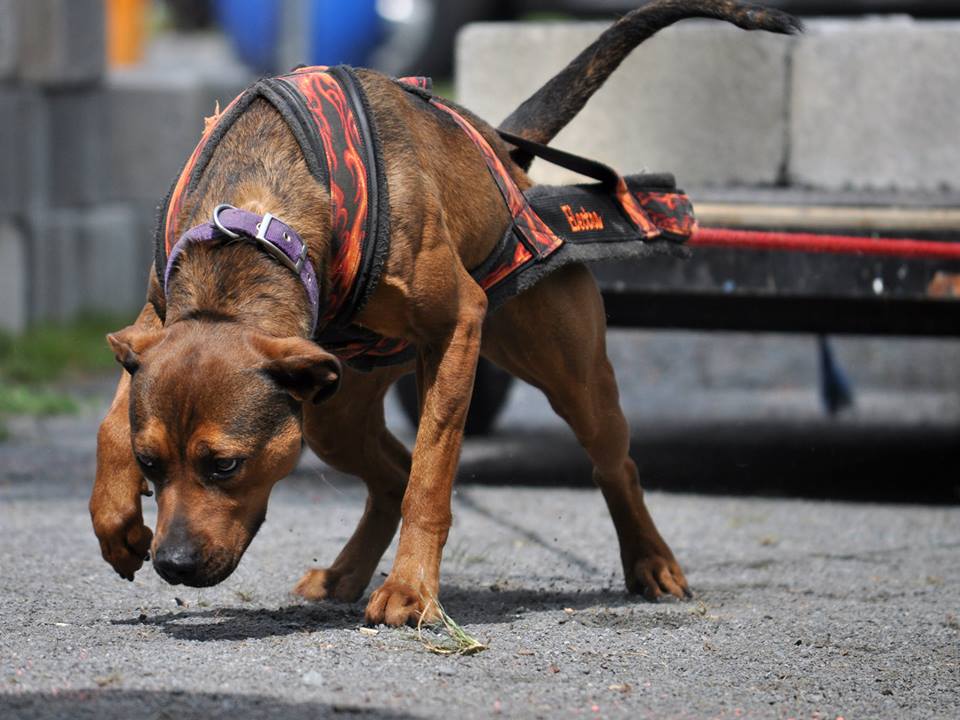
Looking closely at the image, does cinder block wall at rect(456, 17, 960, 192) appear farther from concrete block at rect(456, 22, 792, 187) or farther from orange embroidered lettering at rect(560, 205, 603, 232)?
orange embroidered lettering at rect(560, 205, 603, 232)

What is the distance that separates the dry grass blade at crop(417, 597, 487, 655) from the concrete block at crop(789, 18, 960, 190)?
342 cm

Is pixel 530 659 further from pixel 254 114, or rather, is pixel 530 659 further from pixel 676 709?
pixel 254 114

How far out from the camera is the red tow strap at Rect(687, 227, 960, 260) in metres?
5.86

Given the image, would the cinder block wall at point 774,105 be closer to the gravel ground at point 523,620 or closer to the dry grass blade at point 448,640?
the gravel ground at point 523,620

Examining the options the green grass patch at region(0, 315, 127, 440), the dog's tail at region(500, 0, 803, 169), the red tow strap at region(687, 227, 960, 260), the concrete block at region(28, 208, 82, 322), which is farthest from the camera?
the concrete block at region(28, 208, 82, 322)

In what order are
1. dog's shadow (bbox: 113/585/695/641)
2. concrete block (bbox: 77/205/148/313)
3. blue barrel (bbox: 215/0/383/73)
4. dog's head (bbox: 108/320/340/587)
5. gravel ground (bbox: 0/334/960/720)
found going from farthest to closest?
blue barrel (bbox: 215/0/383/73) < concrete block (bbox: 77/205/148/313) < dog's shadow (bbox: 113/585/695/641) < dog's head (bbox: 108/320/340/587) < gravel ground (bbox: 0/334/960/720)

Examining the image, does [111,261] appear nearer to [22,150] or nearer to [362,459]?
[22,150]

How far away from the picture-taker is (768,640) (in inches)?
168

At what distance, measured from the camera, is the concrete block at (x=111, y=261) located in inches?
415

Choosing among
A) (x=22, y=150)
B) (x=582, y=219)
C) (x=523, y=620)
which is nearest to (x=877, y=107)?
(x=582, y=219)

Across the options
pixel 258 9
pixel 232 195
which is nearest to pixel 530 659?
pixel 232 195

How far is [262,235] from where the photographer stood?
3.81 meters

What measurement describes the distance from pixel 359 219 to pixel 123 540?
3.23 feet

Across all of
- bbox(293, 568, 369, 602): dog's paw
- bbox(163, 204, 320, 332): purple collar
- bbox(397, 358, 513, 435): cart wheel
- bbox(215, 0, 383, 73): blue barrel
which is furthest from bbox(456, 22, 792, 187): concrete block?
bbox(215, 0, 383, 73): blue barrel
